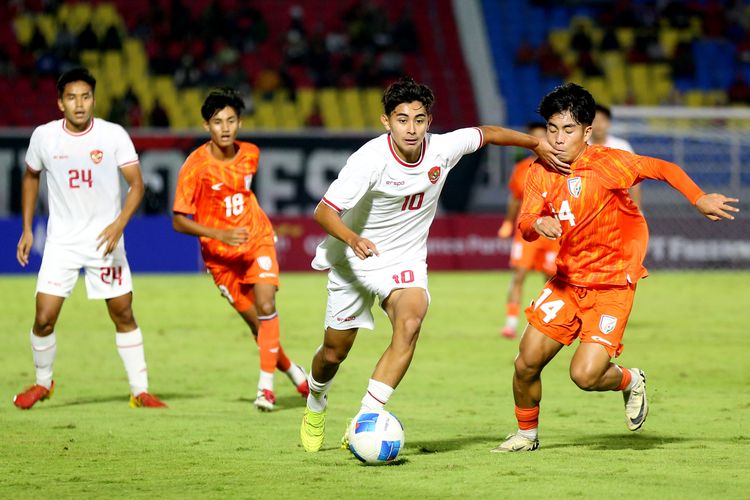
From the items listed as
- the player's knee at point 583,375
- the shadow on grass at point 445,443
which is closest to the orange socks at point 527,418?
the player's knee at point 583,375

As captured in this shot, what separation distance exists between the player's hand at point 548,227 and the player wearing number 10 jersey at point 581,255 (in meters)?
0.25

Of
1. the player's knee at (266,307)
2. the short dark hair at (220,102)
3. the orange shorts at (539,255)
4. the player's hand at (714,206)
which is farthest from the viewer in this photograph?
the orange shorts at (539,255)

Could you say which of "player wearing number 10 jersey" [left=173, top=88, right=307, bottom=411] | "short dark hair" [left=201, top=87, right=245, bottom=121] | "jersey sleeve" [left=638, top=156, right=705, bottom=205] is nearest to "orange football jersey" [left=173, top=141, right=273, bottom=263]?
"player wearing number 10 jersey" [left=173, top=88, right=307, bottom=411]

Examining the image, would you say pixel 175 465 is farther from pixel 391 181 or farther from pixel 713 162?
pixel 713 162

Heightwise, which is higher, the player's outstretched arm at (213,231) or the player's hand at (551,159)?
the player's hand at (551,159)

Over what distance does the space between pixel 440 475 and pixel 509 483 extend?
1.32 feet

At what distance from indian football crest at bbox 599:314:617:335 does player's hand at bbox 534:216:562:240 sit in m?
0.69

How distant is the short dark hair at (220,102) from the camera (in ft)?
31.0

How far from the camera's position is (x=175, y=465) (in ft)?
22.7

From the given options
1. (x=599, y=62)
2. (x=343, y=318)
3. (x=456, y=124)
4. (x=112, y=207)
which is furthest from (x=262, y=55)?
(x=343, y=318)

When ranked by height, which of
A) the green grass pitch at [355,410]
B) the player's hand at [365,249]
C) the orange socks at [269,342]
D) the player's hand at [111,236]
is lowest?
the green grass pitch at [355,410]

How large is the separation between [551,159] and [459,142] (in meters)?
0.54

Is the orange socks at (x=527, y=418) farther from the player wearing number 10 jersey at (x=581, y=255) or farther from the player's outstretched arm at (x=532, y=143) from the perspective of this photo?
the player's outstretched arm at (x=532, y=143)

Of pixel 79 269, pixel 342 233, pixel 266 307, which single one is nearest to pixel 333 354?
pixel 342 233
